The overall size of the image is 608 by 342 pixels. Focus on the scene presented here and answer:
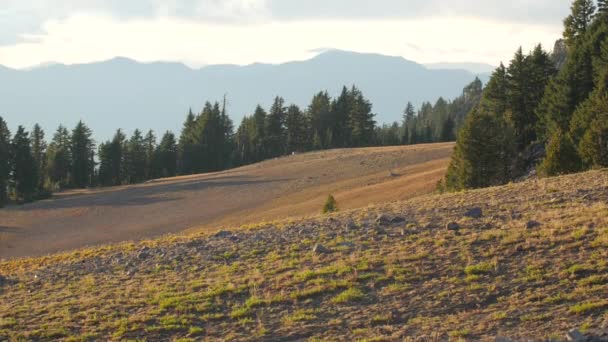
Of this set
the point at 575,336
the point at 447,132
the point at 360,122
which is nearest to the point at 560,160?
the point at 575,336

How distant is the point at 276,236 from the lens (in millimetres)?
24344

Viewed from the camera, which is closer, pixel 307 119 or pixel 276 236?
pixel 276 236

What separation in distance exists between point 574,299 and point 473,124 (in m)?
27.8

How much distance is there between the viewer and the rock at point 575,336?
1048 cm

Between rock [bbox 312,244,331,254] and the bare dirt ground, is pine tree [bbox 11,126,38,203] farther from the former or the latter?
rock [bbox 312,244,331,254]

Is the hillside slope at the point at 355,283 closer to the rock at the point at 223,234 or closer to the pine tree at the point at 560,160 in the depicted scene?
the rock at the point at 223,234

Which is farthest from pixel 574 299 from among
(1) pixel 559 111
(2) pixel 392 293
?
(1) pixel 559 111

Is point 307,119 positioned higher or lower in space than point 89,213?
higher

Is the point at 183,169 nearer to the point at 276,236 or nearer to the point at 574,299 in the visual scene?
the point at 276,236

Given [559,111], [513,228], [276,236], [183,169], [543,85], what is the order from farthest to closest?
[183,169]
[543,85]
[559,111]
[276,236]
[513,228]

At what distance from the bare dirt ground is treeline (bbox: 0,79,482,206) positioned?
18951mm

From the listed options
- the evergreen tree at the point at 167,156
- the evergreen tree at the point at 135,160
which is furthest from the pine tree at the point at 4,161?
the evergreen tree at the point at 167,156

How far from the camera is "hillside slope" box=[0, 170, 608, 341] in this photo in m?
13.3

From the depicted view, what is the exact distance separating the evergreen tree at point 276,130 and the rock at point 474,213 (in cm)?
9389
